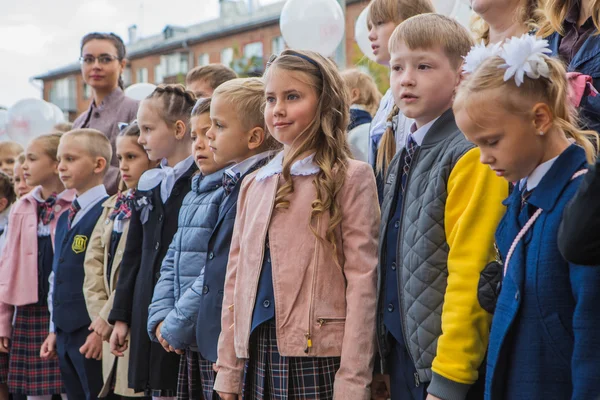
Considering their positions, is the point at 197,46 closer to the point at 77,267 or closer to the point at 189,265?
the point at 77,267

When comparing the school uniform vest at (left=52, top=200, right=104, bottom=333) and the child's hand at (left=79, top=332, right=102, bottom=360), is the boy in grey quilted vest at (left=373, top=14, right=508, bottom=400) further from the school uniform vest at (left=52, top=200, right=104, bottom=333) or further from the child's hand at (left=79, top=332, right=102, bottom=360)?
the school uniform vest at (left=52, top=200, right=104, bottom=333)

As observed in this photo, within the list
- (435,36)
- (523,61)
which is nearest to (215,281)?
(435,36)

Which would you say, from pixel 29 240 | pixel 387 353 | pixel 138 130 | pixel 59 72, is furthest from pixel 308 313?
pixel 59 72

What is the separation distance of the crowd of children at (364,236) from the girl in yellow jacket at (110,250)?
0.01 metres

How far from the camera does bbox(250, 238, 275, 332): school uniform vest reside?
2803mm

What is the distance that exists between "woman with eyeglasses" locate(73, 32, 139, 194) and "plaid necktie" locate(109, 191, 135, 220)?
1.28 m

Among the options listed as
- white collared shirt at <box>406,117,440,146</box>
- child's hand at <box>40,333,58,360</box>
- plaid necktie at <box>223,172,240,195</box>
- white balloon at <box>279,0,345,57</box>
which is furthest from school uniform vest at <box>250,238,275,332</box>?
white balloon at <box>279,0,345,57</box>

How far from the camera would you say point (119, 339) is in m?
3.99

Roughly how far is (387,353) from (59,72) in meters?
54.4

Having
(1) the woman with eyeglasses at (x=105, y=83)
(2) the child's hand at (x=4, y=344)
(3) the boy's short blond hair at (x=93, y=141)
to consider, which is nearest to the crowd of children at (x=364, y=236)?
(3) the boy's short blond hair at (x=93, y=141)

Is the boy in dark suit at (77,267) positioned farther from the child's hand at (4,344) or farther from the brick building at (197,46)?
the brick building at (197,46)

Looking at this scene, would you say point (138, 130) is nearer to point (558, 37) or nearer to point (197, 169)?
point (197, 169)

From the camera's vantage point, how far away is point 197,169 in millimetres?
3986

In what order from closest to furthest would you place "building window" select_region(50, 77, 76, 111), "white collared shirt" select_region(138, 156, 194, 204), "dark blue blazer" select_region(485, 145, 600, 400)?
"dark blue blazer" select_region(485, 145, 600, 400), "white collared shirt" select_region(138, 156, 194, 204), "building window" select_region(50, 77, 76, 111)
